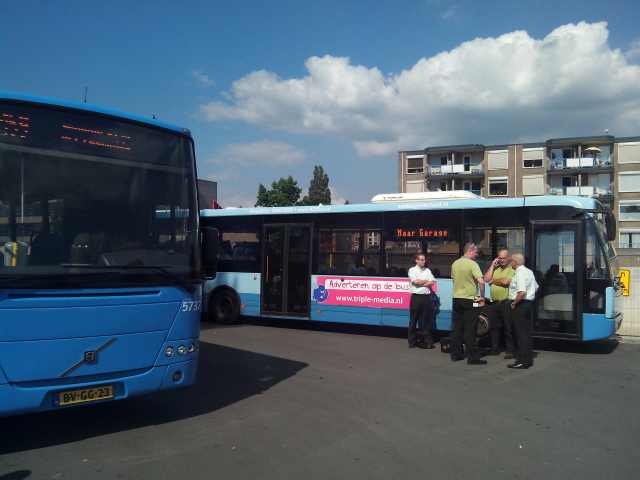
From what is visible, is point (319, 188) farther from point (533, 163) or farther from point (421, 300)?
point (421, 300)

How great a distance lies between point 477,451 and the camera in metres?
5.25

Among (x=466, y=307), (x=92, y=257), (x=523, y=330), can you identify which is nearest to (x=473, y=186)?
(x=466, y=307)

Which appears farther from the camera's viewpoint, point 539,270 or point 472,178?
point 472,178

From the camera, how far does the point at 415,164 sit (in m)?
70.7

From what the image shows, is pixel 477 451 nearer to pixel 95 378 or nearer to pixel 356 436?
pixel 356 436

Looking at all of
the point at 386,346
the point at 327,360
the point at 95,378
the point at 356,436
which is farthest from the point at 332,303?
the point at 95,378

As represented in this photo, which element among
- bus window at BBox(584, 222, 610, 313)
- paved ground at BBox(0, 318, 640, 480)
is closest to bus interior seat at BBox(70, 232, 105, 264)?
paved ground at BBox(0, 318, 640, 480)

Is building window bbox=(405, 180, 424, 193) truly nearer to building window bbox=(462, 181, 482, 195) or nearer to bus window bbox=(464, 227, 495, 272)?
building window bbox=(462, 181, 482, 195)

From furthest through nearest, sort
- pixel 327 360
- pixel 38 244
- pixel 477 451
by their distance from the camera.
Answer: pixel 327 360 → pixel 477 451 → pixel 38 244

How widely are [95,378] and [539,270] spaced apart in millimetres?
8304

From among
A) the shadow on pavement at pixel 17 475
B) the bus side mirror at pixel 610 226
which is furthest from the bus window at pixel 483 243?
the shadow on pavement at pixel 17 475

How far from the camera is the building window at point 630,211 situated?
194 ft

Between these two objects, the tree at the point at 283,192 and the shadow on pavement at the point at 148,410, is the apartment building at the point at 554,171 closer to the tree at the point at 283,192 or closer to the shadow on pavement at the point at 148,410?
the tree at the point at 283,192

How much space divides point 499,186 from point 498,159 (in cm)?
315
